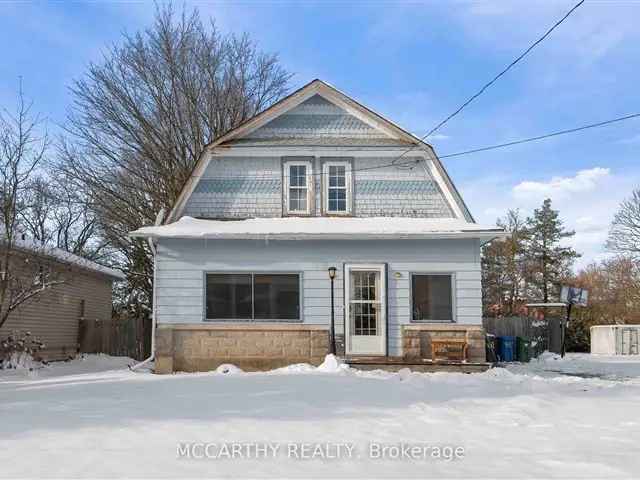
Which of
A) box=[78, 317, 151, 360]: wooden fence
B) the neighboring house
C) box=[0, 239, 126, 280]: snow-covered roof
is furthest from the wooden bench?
box=[78, 317, 151, 360]: wooden fence

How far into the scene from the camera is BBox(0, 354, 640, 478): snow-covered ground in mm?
5324

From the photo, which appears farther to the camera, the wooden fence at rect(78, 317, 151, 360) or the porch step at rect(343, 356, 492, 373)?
the wooden fence at rect(78, 317, 151, 360)

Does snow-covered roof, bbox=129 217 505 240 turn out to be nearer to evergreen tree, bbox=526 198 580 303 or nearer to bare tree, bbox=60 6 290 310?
bare tree, bbox=60 6 290 310

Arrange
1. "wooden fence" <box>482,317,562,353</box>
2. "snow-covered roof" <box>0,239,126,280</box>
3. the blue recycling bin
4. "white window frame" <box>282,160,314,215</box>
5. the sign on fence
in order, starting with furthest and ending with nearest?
the sign on fence < "wooden fence" <box>482,317,562,353</box> < the blue recycling bin < "snow-covered roof" <box>0,239,126,280</box> < "white window frame" <box>282,160,314,215</box>

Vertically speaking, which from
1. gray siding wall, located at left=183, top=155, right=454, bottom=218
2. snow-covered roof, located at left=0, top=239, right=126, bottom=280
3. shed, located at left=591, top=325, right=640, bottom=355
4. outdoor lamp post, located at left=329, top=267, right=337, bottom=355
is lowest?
shed, located at left=591, top=325, right=640, bottom=355

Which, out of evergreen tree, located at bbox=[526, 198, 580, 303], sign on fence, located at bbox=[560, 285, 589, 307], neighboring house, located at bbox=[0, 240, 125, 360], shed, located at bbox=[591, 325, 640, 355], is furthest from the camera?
evergreen tree, located at bbox=[526, 198, 580, 303]

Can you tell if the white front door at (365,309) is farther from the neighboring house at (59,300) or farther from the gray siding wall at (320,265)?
the neighboring house at (59,300)

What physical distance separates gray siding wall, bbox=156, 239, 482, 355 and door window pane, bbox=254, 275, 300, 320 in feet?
0.62

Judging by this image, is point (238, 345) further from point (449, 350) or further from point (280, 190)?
point (449, 350)

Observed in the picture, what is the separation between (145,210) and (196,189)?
8538mm

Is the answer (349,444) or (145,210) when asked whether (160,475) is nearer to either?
(349,444)

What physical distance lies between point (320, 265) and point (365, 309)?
1.42m

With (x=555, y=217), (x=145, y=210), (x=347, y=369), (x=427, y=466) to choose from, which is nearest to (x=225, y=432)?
(x=427, y=466)

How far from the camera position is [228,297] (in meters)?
13.8
